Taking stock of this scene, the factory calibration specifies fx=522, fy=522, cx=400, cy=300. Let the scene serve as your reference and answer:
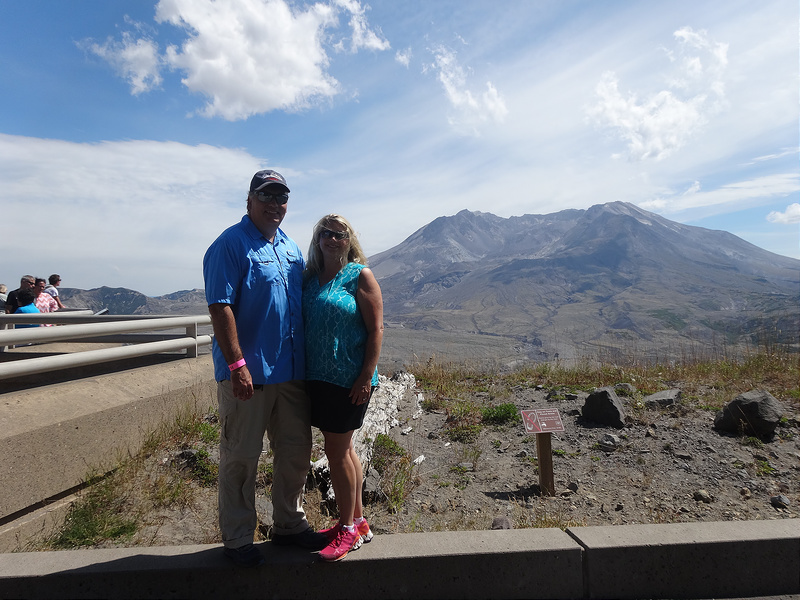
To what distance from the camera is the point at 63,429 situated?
145 inches

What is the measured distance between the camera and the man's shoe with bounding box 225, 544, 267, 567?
270 cm

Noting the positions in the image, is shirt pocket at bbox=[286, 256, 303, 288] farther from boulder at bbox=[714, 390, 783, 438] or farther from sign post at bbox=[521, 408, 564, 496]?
boulder at bbox=[714, 390, 783, 438]

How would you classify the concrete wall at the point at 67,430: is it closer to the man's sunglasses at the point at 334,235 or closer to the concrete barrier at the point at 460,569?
the concrete barrier at the point at 460,569

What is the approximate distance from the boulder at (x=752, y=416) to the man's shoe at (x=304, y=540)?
477 cm

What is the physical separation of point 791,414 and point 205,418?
6.65m

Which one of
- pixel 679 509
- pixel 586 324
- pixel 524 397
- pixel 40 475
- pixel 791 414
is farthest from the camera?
→ pixel 586 324

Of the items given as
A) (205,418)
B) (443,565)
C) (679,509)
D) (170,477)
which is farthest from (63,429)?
(679,509)

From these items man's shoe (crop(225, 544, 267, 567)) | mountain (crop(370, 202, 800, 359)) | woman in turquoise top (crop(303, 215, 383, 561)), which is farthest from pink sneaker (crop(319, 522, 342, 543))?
mountain (crop(370, 202, 800, 359))

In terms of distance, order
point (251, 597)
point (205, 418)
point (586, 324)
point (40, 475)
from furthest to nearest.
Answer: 1. point (586, 324)
2. point (205, 418)
3. point (40, 475)
4. point (251, 597)

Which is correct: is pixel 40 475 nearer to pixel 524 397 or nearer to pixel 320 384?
pixel 320 384

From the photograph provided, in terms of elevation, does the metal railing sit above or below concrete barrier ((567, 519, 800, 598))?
above

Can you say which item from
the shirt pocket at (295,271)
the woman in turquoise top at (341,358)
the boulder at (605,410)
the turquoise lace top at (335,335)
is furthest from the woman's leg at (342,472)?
the boulder at (605,410)

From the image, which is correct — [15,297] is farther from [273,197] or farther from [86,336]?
[273,197]

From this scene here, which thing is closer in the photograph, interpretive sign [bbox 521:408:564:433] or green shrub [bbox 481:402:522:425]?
interpretive sign [bbox 521:408:564:433]
